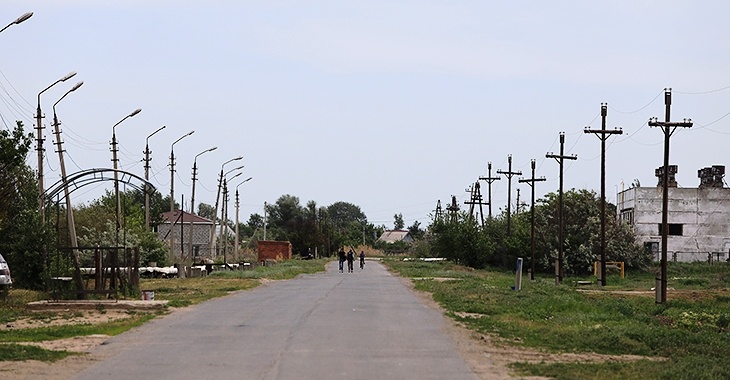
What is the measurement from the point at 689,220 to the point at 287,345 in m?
85.4

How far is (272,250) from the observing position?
111938mm

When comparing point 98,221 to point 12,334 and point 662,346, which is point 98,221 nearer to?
point 12,334

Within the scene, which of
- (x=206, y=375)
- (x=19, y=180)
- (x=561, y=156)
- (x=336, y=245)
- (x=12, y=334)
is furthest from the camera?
(x=336, y=245)

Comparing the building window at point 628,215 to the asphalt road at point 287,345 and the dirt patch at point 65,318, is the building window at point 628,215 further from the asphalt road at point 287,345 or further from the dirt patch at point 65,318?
the dirt patch at point 65,318

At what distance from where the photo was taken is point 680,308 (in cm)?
3175

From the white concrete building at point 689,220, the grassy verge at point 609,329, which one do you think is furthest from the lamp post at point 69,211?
the white concrete building at point 689,220

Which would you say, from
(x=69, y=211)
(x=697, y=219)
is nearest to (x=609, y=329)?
(x=69, y=211)

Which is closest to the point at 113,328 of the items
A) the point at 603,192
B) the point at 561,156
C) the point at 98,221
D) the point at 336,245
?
the point at 603,192

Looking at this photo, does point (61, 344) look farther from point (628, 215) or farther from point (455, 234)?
point (628, 215)

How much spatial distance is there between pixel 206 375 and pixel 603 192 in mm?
40727

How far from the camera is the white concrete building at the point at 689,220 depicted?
96.9 meters

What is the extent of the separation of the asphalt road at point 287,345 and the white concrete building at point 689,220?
72.8 metres

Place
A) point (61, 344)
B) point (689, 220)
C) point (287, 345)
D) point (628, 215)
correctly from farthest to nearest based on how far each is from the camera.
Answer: point (628, 215) → point (689, 220) → point (61, 344) → point (287, 345)

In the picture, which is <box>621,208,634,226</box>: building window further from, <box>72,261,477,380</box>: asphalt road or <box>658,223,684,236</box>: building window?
<box>72,261,477,380</box>: asphalt road
